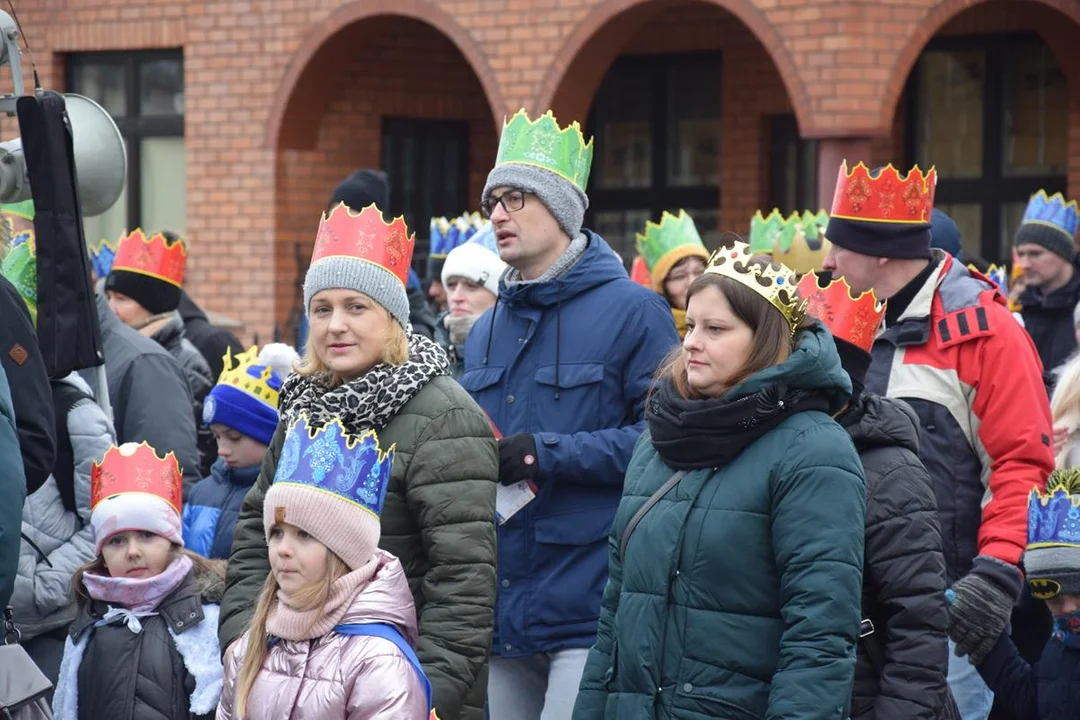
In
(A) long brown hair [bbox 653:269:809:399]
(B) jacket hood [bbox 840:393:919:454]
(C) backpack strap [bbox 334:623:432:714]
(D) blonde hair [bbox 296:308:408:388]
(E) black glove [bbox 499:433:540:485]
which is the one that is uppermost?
(A) long brown hair [bbox 653:269:809:399]

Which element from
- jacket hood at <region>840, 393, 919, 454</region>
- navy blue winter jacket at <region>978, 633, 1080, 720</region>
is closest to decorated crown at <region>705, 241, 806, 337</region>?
jacket hood at <region>840, 393, 919, 454</region>

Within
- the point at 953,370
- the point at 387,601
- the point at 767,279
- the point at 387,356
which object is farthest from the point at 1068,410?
the point at 387,601

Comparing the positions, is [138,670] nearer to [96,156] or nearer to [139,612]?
[139,612]

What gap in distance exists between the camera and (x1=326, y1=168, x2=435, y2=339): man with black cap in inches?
304

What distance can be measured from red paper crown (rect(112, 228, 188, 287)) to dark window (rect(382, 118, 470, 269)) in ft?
22.7

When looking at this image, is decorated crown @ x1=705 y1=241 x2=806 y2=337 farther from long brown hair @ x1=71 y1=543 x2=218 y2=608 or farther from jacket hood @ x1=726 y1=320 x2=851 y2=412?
long brown hair @ x1=71 y1=543 x2=218 y2=608

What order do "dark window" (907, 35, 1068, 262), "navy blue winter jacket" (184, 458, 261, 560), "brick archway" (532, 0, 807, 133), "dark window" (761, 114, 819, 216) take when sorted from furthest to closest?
"dark window" (761, 114, 819, 216) < "dark window" (907, 35, 1068, 262) < "brick archway" (532, 0, 807, 133) < "navy blue winter jacket" (184, 458, 261, 560)

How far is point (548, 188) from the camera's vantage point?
194 inches

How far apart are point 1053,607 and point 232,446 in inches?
100

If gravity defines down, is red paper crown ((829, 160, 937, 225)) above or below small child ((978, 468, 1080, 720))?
above

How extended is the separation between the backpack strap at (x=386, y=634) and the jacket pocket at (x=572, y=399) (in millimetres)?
1124

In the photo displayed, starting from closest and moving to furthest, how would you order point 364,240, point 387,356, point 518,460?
point 387,356 < point 364,240 < point 518,460

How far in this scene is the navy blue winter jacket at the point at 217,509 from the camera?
550 cm

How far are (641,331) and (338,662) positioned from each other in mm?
1456
